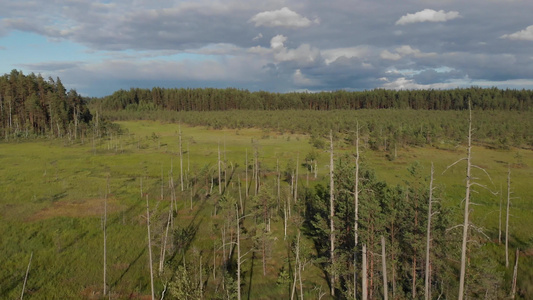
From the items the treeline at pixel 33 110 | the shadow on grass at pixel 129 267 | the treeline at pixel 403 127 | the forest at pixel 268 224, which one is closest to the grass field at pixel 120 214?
the shadow on grass at pixel 129 267

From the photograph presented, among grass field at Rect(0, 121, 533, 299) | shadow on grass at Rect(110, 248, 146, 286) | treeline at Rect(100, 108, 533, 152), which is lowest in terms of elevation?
shadow on grass at Rect(110, 248, 146, 286)

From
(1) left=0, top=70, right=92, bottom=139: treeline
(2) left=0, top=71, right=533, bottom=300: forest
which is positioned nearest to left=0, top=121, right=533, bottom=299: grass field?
(2) left=0, top=71, right=533, bottom=300: forest

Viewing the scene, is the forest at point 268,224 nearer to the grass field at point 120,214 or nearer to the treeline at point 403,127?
the grass field at point 120,214

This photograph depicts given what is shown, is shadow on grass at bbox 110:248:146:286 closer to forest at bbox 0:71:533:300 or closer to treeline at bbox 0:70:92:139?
forest at bbox 0:71:533:300

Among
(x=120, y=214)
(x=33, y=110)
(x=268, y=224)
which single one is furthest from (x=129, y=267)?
(x=33, y=110)

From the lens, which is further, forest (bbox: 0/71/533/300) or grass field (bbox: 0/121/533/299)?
grass field (bbox: 0/121/533/299)

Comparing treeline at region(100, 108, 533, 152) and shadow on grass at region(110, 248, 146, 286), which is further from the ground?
treeline at region(100, 108, 533, 152)

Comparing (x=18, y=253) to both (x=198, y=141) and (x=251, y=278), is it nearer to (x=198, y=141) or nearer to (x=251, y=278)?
(x=251, y=278)
